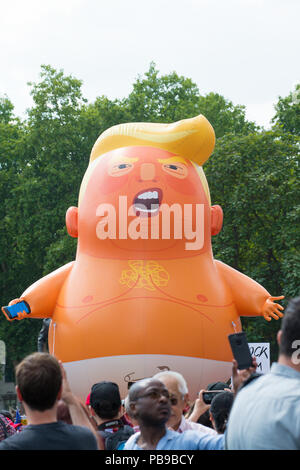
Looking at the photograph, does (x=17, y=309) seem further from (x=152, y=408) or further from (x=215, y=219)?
(x=152, y=408)

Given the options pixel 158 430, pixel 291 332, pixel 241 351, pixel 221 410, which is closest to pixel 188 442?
pixel 158 430

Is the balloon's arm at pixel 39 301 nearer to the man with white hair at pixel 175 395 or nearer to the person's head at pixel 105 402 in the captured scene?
the person's head at pixel 105 402

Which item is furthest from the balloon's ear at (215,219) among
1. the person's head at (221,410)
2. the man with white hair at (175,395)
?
the man with white hair at (175,395)

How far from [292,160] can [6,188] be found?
949 centimetres

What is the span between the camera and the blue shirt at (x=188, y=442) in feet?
9.69

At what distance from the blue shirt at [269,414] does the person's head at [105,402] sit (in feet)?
5.38

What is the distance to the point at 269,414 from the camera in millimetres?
2314

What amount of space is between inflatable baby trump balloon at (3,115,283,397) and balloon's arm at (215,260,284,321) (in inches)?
0.6

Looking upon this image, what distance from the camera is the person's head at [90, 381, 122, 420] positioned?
409 centimetres

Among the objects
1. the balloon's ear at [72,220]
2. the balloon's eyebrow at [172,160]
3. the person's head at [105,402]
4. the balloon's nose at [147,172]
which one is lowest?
the person's head at [105,402]

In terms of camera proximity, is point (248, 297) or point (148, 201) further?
point (248, 297)

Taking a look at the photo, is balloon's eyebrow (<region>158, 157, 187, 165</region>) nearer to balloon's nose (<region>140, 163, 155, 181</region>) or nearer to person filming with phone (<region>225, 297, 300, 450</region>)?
balloon's nose (<region>140, 163, 155, 181</region>)

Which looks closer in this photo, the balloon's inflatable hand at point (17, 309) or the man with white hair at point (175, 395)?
the man with white hair at point (175, 395)

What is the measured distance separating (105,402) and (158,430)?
115 cm
